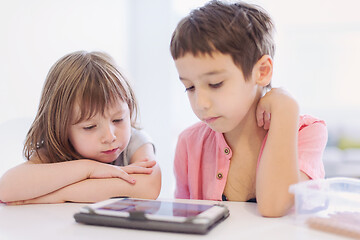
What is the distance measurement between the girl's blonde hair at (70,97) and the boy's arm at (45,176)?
0.09 meters

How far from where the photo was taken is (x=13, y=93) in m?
1.07

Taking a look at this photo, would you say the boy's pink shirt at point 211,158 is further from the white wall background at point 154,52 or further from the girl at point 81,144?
the white wall background at point 154,52

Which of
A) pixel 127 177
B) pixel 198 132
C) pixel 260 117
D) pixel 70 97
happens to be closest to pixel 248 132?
pixel 260 117

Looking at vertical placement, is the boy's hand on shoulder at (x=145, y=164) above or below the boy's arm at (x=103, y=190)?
above

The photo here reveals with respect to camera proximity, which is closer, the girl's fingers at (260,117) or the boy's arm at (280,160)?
the boy's arm at (280,160)

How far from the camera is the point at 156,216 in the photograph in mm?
621

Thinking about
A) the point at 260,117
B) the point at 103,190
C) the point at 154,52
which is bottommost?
the point at 103,190

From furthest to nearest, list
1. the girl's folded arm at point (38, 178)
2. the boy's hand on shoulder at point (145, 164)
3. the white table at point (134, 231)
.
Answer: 1. the boy's hand on shoulder at point (145, 164)
2. the girl's folded arm at point (38, 178)
3. the white table at point (134, 231)

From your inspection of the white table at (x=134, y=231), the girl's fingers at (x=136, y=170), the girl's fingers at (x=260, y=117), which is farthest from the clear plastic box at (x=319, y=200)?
the girl's fingers at (x=136, y=170)

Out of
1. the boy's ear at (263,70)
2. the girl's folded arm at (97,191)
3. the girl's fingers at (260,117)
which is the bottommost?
the girl's folded arm at (97,191)

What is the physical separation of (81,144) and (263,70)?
0.42m

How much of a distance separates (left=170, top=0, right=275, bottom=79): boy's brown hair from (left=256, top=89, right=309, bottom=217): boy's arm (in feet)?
0.32

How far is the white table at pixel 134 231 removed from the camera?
59 cm

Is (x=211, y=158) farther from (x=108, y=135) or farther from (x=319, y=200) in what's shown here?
(x=319, y=200)
